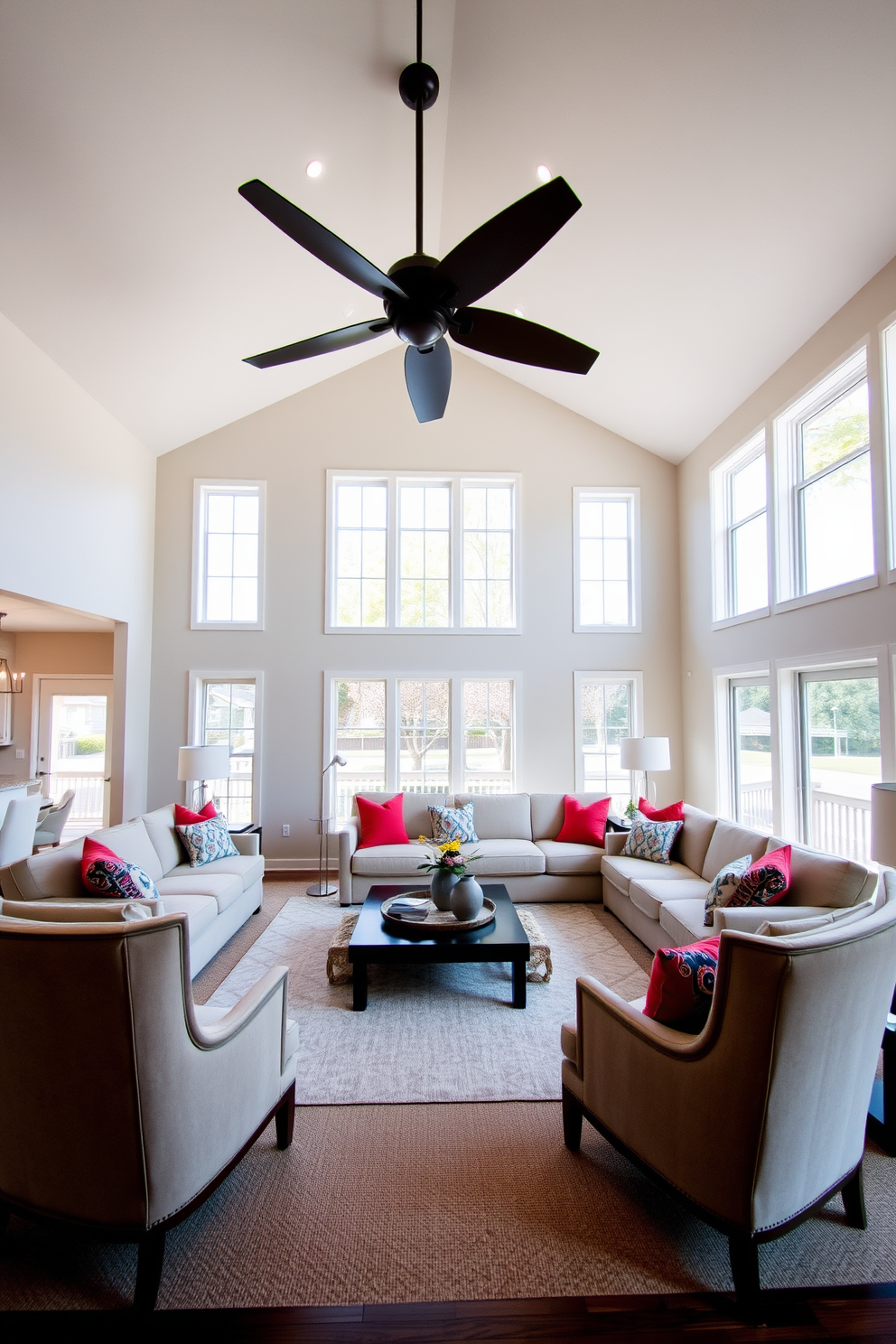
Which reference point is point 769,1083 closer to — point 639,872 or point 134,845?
point 639,872

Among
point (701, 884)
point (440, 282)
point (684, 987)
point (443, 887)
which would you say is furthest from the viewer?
point (701, 884)

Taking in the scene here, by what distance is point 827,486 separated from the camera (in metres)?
4.14

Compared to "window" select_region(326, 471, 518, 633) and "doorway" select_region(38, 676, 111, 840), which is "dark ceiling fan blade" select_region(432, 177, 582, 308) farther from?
"doorway" select_region(38, 676, 111, 840)

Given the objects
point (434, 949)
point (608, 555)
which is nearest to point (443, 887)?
point (434, 949)

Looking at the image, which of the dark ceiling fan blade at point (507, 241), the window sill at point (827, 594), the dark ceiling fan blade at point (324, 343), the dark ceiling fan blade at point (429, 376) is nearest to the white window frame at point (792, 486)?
the window sill at point (827, 594)

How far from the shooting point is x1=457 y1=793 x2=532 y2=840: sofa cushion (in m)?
5.47

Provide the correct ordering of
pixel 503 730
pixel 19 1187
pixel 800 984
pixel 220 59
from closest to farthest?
pixel 800 984 → pixel 19 1187 → pixel 220 59 → pixel 503 730

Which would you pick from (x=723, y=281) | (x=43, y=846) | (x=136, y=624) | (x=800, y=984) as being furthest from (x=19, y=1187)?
(x=43, y=846)

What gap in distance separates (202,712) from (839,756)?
5360mm

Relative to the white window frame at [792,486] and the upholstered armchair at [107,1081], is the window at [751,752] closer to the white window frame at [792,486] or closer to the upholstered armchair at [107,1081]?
the white window frame at [792,486]

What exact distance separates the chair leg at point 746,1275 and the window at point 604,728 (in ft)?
15.3

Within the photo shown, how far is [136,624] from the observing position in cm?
584

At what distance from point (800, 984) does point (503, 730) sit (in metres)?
4.83

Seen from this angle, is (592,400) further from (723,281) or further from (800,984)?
(800,984)
